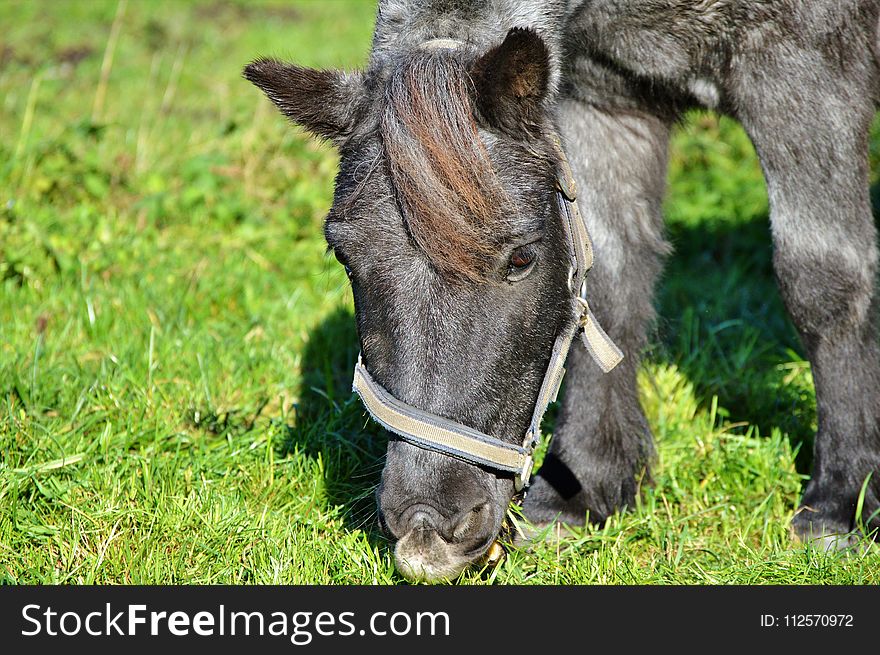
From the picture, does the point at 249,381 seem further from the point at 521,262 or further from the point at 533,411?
the point at 521,262

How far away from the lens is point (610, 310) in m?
3.51

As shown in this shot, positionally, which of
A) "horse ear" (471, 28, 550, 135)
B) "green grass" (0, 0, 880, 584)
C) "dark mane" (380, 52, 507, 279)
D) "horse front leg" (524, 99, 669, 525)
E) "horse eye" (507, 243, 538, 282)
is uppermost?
"horse ear" (471, 28, 550, 135)

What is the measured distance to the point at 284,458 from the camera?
3.41m

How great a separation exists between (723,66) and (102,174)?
3.64m

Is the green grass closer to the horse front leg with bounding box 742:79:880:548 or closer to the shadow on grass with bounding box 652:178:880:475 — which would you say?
the shadow on grass with bounding box 652:178:880:475

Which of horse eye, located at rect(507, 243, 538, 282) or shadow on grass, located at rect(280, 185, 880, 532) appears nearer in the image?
horse eye, located at rect(507, 243, 538, 282)

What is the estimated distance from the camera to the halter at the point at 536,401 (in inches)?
93.4

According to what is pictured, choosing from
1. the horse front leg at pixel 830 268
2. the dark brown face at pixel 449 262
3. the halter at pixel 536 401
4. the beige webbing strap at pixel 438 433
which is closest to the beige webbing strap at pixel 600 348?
the halter at pixel 536 401

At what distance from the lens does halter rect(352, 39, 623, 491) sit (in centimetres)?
237

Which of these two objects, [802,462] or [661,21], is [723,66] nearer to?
[661,21]

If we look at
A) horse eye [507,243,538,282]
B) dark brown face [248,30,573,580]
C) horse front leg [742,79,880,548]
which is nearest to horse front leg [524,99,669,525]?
horse front leg [742,79,880,548]

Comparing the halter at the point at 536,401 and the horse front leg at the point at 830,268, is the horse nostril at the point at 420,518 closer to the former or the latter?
the halter at the point at 536,401

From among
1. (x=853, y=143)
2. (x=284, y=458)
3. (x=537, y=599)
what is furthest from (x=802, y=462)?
(x=284, y=458)

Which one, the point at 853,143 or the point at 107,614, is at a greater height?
the point at 853,143
